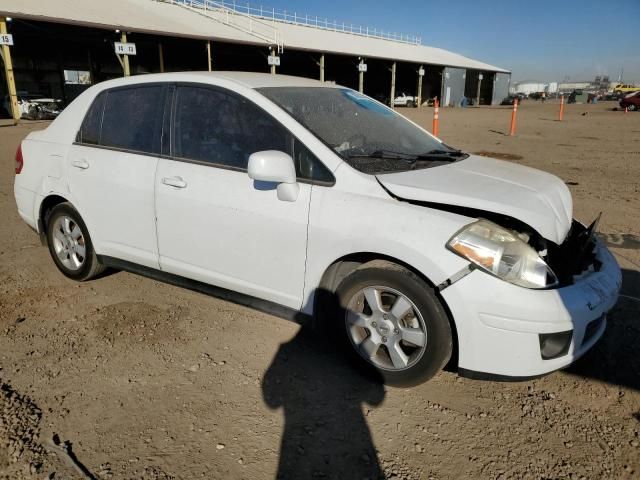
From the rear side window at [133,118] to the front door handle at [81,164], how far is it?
0.65 feet

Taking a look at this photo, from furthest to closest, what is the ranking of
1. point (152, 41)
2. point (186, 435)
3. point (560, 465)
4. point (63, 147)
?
point (152, 41) < point (63, 147) < point (186, 435) < point (560, 465)

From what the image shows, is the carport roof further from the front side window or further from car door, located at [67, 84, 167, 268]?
the front side window

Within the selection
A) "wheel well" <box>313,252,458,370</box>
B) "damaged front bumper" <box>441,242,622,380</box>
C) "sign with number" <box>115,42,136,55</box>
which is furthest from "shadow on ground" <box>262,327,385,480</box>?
"sign with number" <box>115,42,136,55</box>

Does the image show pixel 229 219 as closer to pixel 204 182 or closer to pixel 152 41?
pixel 204 182

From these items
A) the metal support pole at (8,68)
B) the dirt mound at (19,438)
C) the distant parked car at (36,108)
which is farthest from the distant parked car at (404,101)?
the dirt mound at (19,438)

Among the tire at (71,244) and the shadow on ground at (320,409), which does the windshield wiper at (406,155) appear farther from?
the tire at (71,244)

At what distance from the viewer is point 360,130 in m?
3.40

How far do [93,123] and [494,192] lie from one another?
303cm

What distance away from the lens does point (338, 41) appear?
4147 cm

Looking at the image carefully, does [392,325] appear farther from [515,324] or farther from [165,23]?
[165,23]

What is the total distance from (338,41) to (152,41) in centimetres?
1729

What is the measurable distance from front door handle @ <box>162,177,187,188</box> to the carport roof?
20.8 m

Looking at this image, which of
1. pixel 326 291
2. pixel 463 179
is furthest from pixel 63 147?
pixel 463 179

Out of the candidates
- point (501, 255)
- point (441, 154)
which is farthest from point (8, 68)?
point (501, 255)
